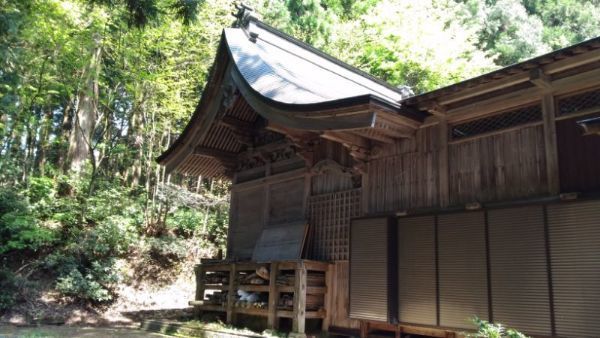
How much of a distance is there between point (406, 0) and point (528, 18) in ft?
26.5

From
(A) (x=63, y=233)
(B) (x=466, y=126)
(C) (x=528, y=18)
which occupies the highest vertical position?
(C) (x=528, y=18)


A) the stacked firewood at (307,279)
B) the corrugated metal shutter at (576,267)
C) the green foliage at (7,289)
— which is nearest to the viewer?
the corrugated metal shutter at (576,267)

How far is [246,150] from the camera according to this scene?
456 inches

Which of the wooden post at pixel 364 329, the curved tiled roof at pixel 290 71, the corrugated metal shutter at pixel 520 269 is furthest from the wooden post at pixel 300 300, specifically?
the corrugated metal shutter at pixel 520 269

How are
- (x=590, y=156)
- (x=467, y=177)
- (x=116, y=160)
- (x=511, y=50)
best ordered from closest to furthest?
(x=590, y=156)
(x=467, y=177)
(x=116, y=160)
(x=511, y=50)

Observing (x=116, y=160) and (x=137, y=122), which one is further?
(x=116, y=160)

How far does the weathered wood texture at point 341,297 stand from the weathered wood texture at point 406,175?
1198mm

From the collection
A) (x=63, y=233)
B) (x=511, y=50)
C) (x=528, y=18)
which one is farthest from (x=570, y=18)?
(x=63, y=233)

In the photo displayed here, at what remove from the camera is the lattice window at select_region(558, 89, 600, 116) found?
579 centimetres

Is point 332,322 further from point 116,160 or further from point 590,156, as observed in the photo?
point 116,160

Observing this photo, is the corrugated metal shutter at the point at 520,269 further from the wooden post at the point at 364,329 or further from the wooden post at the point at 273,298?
the wooden post at the point at 273,298

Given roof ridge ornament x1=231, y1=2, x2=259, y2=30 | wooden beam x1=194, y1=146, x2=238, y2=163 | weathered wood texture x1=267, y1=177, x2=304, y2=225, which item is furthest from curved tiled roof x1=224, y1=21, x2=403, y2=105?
wooden beam x1=194, y1=146, x2=238, y2=163

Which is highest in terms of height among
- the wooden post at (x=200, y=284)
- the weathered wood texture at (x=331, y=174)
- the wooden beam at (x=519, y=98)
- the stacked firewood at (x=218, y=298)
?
the wooden beam at (x=519, y=98)

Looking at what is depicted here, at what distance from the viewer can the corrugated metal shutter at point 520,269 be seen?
564 centimetres
